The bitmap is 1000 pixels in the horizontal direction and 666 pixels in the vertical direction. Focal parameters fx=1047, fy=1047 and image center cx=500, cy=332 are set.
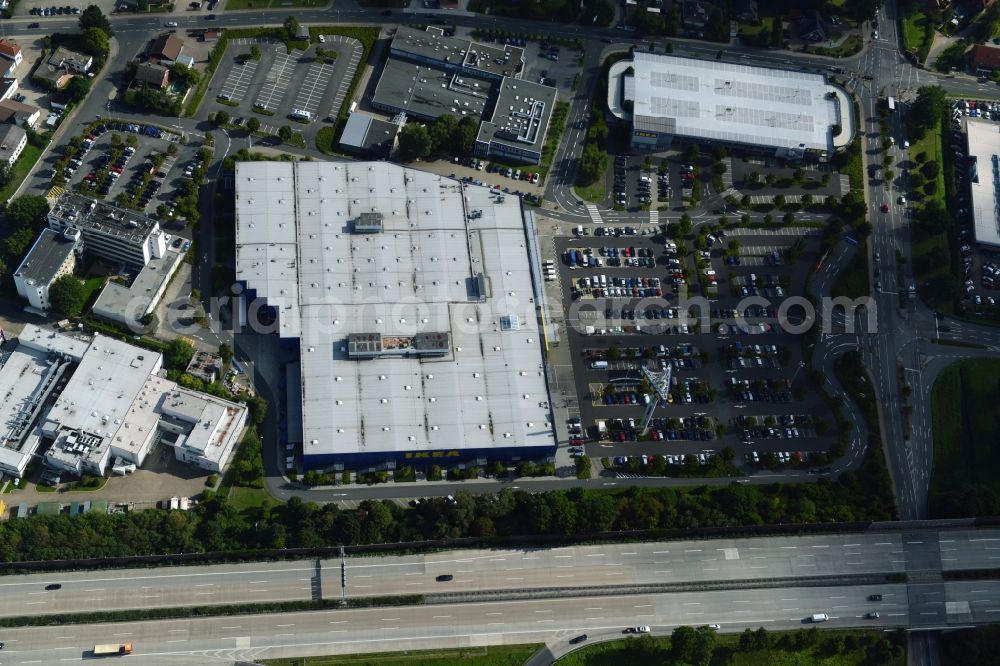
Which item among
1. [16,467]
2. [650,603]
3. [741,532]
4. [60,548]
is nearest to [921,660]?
[741,532]

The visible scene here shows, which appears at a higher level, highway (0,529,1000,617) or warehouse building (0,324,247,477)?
warehouse building (0,324,247,477)

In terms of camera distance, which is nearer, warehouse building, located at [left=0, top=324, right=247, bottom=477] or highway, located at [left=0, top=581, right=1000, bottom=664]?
highway, located at [left=0, top=581, right=1000, bottom=664]

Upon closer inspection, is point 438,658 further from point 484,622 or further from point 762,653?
point 762,653

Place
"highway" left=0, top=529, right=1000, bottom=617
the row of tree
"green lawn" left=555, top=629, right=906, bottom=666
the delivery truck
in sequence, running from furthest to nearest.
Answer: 1. the row of tree
2. "green lawn" left=555, top=629, right=906, bottom=666
3. "highway" left=0, top=529, right=1000, bottom=617
4. the delivery truck

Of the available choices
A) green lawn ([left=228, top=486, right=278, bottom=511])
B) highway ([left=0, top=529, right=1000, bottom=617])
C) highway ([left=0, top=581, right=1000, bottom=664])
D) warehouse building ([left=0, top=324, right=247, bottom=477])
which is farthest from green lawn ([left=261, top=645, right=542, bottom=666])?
warehouse building ([left=0, top=324, right=247, bottom=477])

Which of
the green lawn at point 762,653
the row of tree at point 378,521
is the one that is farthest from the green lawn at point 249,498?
the green lawn at point 762,653

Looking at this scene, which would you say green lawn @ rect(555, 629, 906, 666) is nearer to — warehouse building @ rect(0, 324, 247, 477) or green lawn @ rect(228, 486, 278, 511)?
green lawn @ rect(228, 486, 278, 511)

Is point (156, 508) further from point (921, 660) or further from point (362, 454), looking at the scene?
point (921, 660)
